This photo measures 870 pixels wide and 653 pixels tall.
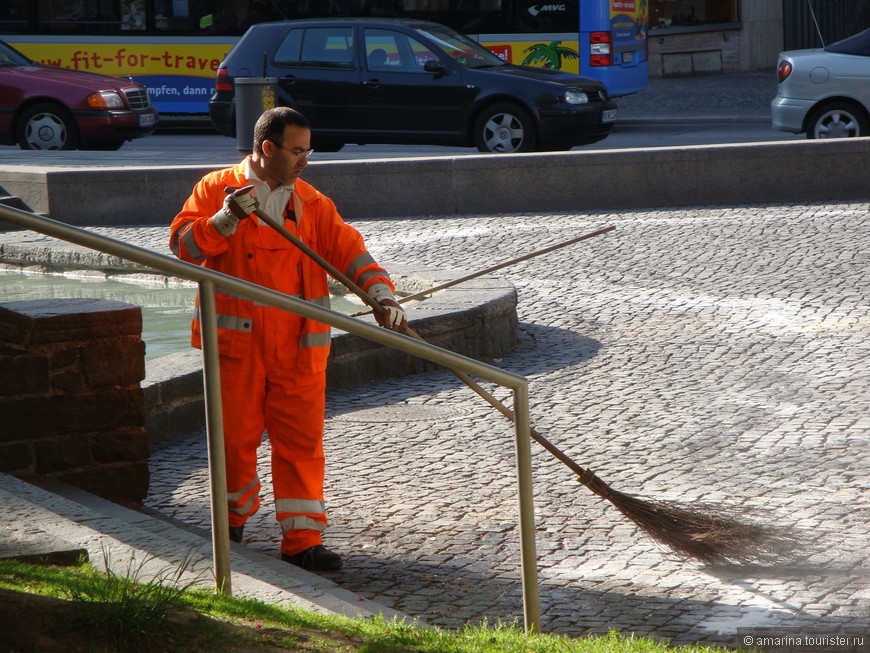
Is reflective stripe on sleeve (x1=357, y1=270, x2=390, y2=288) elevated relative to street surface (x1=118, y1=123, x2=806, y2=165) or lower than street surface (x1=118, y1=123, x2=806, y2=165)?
lower

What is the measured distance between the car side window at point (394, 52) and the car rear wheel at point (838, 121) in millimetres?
4375

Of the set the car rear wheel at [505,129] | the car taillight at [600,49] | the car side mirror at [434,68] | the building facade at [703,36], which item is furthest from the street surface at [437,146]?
the building facade at [703,36]

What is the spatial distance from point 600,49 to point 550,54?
0.73 m

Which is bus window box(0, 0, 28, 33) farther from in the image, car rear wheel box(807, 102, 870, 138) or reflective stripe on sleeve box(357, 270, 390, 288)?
reflective stripe on sleeve box(357, 270, 390, 288)

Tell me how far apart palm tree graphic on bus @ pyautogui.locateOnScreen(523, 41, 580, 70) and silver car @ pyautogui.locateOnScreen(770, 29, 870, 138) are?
5.05m

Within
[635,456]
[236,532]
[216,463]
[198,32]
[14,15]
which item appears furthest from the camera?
[14,15]

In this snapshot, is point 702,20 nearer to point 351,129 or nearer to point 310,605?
point 351,129

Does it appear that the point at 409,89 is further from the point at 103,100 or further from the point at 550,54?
the point at 550,54

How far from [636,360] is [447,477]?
220cm

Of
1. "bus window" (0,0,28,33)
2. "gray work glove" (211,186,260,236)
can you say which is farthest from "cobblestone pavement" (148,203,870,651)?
"bus window" (0,0,28,33)

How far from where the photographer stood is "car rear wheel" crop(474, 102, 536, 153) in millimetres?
15133

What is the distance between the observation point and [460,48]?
15688 mm

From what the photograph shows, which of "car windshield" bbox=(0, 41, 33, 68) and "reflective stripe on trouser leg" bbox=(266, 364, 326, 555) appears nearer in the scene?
"reflective stripe on trouser leg" bbox=(266, 364, 326, 555)

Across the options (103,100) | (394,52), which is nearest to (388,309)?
(394,52)
